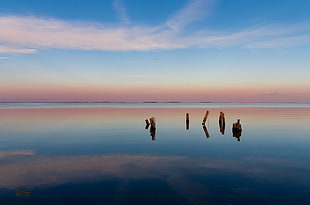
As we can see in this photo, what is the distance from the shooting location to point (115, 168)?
41.9 feet

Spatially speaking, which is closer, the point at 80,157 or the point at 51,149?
the point at 80,157

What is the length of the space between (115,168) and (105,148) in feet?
20.1

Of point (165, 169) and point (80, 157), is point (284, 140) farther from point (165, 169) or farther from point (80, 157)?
point (80, 157)

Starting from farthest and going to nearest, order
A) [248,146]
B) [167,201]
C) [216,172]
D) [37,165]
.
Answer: [248,146] < [37,165] < [216,172] < [167,201]

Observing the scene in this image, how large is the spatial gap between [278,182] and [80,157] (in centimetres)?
1152

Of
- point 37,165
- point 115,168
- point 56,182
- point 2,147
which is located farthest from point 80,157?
point 2,147

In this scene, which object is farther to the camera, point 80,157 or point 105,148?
point 105,148

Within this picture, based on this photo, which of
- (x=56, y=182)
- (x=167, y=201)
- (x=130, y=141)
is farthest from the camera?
(x=130, y=141)

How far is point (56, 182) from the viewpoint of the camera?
34.4 ft

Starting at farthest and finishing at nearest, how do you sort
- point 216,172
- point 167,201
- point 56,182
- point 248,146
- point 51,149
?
point 248,146
point 51,149
point 216,172
point 56,182
point 167,201

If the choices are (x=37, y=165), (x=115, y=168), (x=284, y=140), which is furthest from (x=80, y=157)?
(x=284, y=140)

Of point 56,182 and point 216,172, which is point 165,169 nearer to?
point 216,172

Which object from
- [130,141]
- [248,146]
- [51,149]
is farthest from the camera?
[130,141]

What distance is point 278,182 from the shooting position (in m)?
10.6
